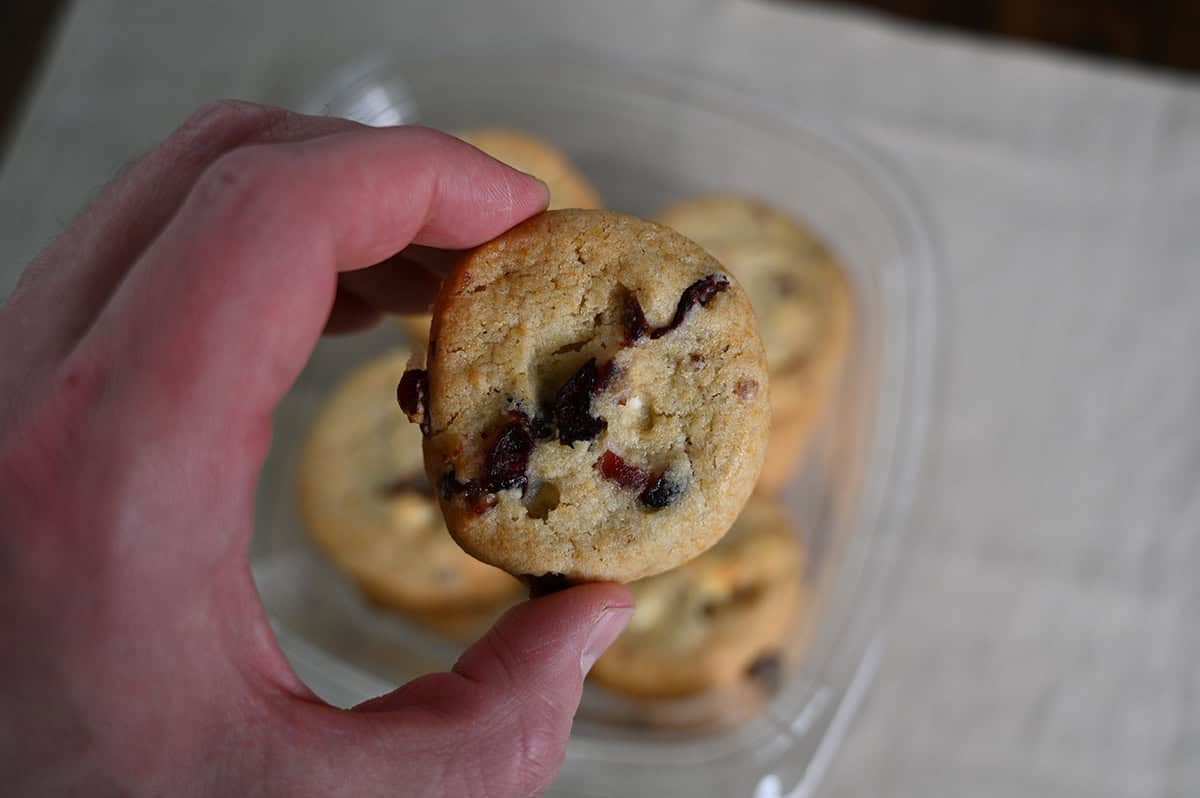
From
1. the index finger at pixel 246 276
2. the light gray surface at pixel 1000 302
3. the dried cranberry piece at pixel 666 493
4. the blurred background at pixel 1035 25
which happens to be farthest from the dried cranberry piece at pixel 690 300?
the blurred background at pixel 1035 25

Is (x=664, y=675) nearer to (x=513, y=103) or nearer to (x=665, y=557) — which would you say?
(x=665, y=557)

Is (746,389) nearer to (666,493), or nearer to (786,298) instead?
(666,493)

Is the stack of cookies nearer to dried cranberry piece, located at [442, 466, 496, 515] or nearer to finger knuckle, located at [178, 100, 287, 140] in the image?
dried cranberry piece, located at [442, 466, 496, 515]

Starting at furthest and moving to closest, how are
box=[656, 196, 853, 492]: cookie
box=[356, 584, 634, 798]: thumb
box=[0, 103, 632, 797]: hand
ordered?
box=[656, 196, 853, 492]: cookie → box=[356, 584, 634, 798]: thumb → box=[0, 103, 632, 797]: hand

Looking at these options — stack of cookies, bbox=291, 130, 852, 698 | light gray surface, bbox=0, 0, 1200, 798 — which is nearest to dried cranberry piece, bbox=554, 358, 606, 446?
stack of cookies, bbox=291, 130, 852, 698

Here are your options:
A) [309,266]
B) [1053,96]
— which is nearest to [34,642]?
[309,266]

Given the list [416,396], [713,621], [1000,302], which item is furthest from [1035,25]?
[416,396]

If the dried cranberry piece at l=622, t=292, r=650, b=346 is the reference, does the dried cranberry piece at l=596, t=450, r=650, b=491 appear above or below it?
below
